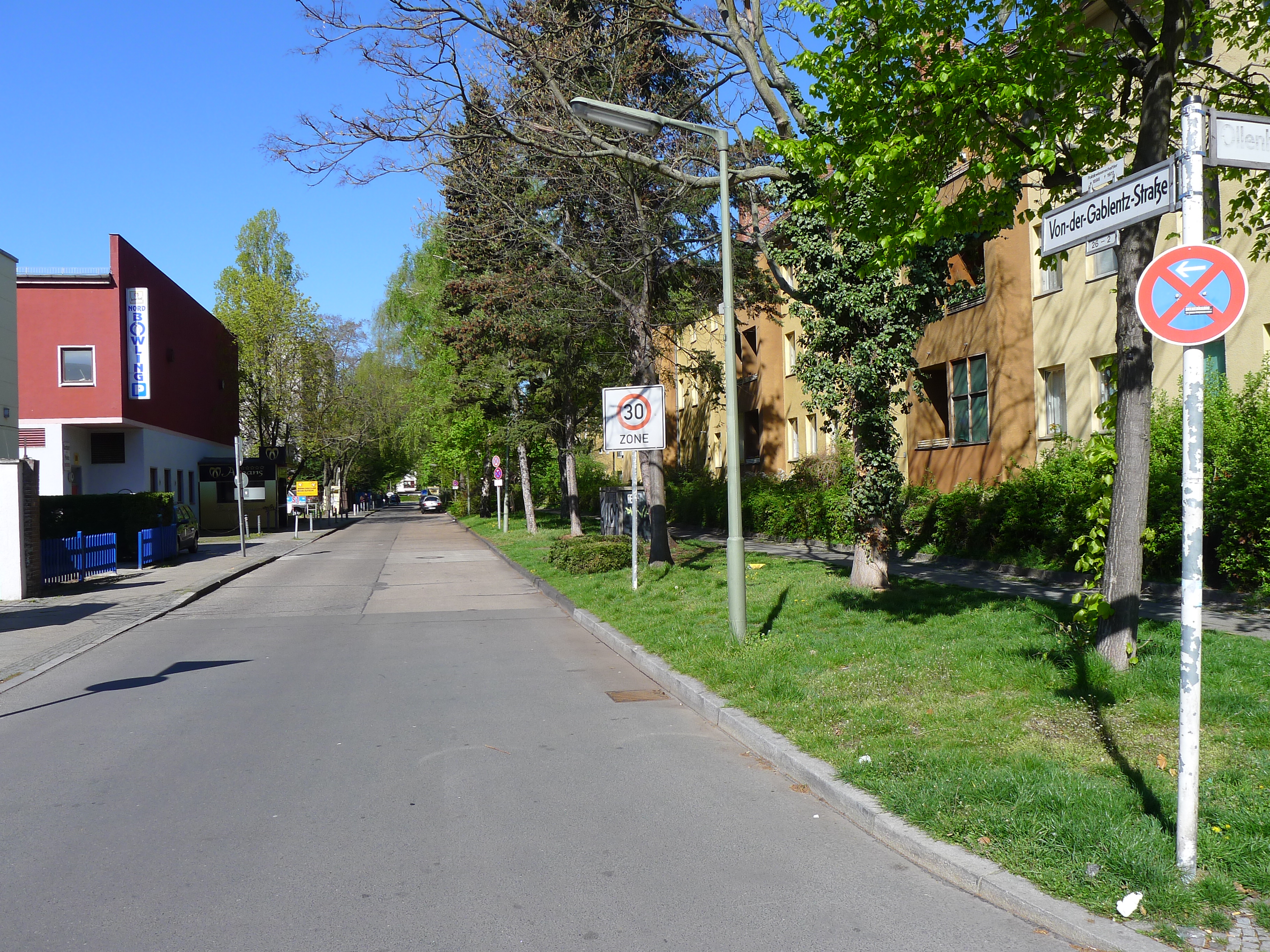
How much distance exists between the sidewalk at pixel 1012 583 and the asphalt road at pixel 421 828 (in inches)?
208

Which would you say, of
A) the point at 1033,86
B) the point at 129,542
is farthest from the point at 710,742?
the point at 129,542

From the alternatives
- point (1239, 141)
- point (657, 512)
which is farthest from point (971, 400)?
point (1239, 141)

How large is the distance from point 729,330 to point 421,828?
657 cm

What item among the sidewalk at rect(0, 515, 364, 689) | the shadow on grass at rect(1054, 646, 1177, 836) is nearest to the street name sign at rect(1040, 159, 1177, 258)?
the shadow on grass at rect(1054, 646, 1177, 836)

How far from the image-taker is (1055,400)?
20.6m

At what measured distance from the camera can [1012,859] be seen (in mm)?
4684

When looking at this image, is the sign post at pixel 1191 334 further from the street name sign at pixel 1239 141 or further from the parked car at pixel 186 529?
the parked car at pixel 186 529

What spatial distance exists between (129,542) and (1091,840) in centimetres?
2908

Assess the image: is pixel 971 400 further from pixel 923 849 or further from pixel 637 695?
pixel 923 849

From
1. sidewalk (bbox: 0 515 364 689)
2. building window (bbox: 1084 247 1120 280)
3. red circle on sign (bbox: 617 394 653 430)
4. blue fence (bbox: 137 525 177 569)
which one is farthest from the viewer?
blue fence (bbox: 137 525 177 569)

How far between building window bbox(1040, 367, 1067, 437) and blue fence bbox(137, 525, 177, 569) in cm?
2186

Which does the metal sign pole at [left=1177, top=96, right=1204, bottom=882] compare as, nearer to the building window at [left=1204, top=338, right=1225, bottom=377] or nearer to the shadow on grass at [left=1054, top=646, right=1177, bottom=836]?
the shadow on grass at [left=1054, top=646, right=1177, bottom=836]

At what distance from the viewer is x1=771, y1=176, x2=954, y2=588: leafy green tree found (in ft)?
43.8

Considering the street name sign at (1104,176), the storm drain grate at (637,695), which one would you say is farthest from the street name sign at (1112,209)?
the storm drain grate at (637,695)
